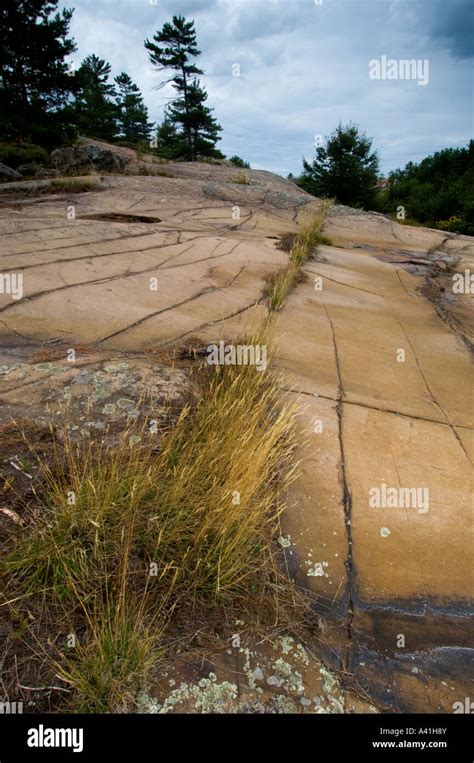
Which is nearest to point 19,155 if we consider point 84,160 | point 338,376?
point 84,160

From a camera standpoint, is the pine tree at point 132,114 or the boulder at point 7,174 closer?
the boulder at point 7,174

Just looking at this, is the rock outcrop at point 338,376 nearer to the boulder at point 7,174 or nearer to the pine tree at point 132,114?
the boulder at point 7,174

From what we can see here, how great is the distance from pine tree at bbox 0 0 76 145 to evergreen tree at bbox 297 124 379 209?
11.7 m

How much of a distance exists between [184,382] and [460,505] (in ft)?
5.33

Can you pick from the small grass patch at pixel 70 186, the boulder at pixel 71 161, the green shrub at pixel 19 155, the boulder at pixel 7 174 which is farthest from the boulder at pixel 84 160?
the small grass patch at pixel 70 186

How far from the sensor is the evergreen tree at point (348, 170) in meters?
19.7

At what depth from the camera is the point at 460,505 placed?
2.00 metres

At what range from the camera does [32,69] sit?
15.1m

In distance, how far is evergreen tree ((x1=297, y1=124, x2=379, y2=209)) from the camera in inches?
776

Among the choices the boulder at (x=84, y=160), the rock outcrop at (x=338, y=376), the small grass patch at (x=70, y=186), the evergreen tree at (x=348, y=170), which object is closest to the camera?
the rock outcrop at (x=338, y=376)

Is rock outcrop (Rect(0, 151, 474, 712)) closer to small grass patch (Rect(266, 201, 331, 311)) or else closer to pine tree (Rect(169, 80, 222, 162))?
small grass patch (Rect(266, 201, 331, 311))

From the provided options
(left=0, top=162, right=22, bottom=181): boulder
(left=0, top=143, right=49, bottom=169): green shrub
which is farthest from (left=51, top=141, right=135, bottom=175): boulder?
(left=0, top=162, right=22, bottom=181): boulder

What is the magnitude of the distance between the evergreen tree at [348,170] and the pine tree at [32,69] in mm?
11744
